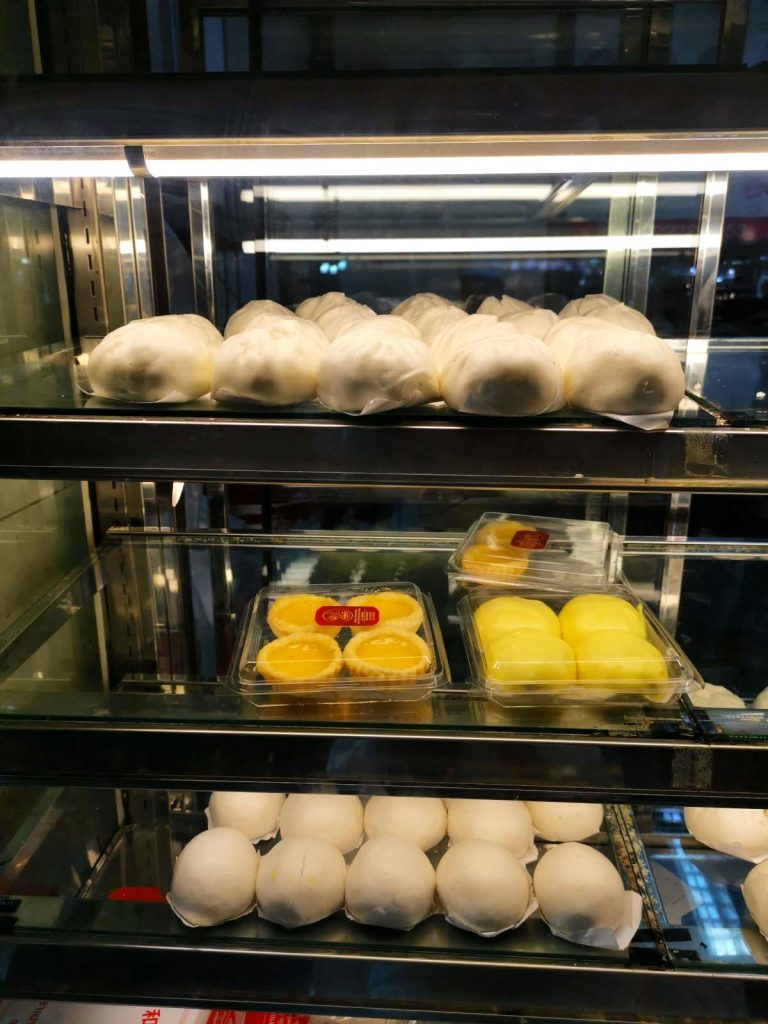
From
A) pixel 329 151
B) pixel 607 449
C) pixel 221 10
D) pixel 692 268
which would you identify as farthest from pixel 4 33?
pixel 692 268

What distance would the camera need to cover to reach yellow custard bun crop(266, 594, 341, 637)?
122cm

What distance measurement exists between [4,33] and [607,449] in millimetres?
1114

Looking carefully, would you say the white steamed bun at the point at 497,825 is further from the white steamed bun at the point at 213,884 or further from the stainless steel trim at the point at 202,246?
the stainless steel trim at the point at 202,246

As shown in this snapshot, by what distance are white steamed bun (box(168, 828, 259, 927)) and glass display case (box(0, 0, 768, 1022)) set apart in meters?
0.02

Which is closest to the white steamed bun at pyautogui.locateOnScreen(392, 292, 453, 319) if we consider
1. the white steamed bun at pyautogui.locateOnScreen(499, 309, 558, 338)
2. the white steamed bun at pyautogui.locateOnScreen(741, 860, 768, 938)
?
the white steamed bun at pyautogui.locateOnScreen(499, 309, 558, 338)

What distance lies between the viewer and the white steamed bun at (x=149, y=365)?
39.8 inches

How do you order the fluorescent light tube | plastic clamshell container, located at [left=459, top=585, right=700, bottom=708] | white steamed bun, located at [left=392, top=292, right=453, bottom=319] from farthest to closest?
the fluorescent light tube, white steamed bun, located at [left=392, top=292, right=453, bottom=319], plastic clamshell container, located at [left=459, top=585, right=700, bottom=708]

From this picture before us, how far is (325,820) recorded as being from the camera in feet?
4.53

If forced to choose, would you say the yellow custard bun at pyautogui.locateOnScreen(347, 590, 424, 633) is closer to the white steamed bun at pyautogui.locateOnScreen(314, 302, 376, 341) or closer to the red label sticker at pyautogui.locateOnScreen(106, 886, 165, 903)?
the white steamed bun at pyautogui.locateOnScreen(314, 302, 376, 341)

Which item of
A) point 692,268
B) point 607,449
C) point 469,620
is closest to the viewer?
point 607,449

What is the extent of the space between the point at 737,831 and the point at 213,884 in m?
0.90

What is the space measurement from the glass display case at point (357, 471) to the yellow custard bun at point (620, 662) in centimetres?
4

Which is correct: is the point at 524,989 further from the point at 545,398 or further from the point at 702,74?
the point at 702,74

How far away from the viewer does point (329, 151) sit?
2.96ft
